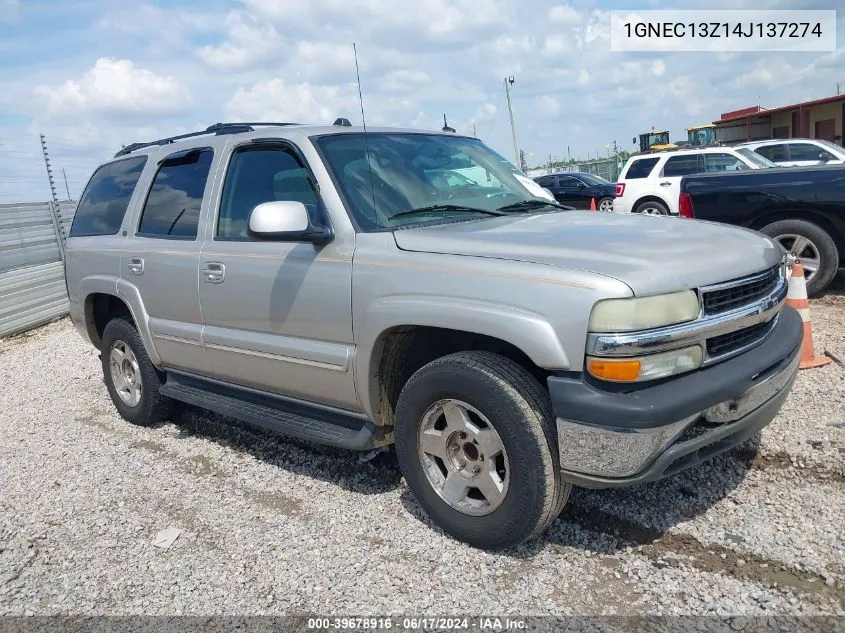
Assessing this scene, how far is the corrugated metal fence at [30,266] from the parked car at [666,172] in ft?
31.7

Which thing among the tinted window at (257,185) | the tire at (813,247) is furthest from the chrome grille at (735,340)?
the tire at (813,247)

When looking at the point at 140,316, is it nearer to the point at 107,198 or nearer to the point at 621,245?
the point at 107,198

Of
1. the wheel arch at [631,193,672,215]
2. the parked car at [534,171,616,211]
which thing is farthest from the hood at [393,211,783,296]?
the parked car at [534,171,616,211]

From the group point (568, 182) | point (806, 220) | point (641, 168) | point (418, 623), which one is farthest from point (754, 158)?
point (418, 623)

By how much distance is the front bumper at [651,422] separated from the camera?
→ 101 inches

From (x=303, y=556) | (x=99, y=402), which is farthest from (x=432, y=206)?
(x=99, y=402)

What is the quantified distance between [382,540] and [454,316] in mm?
1167

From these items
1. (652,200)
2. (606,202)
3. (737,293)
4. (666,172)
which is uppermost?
(666,172)

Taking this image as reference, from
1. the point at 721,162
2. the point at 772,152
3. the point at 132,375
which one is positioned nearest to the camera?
the point at 132,375

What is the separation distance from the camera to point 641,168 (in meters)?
13.8

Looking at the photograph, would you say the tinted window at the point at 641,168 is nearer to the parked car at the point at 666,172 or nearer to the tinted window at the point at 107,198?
the parked car at the point at 666,172

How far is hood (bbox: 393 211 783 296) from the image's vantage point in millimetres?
2684

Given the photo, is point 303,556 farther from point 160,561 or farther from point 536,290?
point 536,290

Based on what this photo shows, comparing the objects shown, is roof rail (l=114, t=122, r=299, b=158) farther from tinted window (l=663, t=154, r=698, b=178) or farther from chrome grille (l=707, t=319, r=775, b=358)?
tinted window (l=663, t=154, r=698, b=178)
